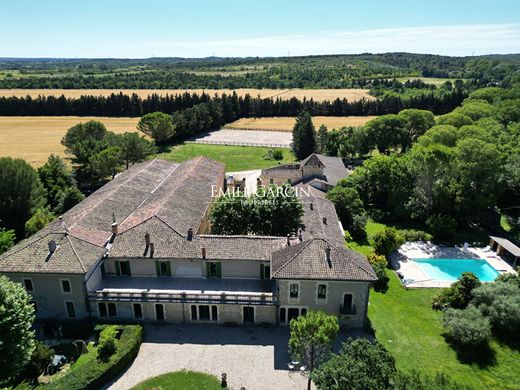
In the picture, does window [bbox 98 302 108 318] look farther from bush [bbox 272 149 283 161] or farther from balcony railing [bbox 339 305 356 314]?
bush [bbox 272 149 283 161]

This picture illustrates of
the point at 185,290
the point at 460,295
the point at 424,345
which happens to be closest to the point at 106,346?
the point at 185,290

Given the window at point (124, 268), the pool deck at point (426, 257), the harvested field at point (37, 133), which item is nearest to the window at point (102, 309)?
the window at point (124, 268)

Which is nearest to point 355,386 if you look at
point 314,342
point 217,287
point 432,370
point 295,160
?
point 314,342

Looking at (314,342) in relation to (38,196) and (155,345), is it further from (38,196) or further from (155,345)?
(38,196)

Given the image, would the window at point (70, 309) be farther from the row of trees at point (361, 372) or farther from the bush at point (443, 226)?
the bush at point (443, 226)

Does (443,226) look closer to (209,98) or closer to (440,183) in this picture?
(440,183)

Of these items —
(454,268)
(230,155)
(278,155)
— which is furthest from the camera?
(230,155)

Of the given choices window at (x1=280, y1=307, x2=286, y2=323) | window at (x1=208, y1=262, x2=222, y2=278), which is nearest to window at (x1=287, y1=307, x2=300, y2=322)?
window at (x1=280, y1=307, x2=286, y2=323)
